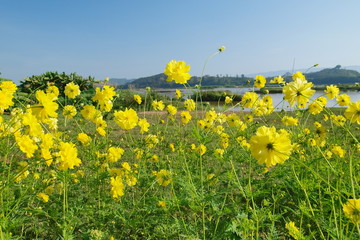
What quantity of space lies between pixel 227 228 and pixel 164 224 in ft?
2.13

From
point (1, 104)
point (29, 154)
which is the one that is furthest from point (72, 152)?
point (1, 104)

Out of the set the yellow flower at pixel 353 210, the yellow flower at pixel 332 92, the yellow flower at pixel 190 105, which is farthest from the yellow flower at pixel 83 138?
the yellow flower at pixel 332 92

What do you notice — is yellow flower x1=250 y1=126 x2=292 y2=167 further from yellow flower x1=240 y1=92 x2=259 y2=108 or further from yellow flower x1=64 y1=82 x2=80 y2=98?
yellow flower x1=64 y1=82 x2=80 y2=98

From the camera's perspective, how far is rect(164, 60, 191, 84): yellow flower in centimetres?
201

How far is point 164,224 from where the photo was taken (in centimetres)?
211

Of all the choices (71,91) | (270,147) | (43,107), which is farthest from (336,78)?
(43,107)

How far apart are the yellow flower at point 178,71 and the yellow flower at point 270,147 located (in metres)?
0.98

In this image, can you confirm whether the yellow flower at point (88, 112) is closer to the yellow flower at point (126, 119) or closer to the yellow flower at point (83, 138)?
the yellow flower at point (83, 138)

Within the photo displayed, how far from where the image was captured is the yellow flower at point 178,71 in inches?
79.2

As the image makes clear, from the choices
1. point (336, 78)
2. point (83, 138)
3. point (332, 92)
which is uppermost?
point (332, 92)

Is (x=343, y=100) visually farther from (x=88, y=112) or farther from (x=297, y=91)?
(x=88, y=112)

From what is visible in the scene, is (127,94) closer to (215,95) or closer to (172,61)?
(215,95)

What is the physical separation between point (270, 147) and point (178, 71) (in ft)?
3.52

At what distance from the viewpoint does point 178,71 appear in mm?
2018
